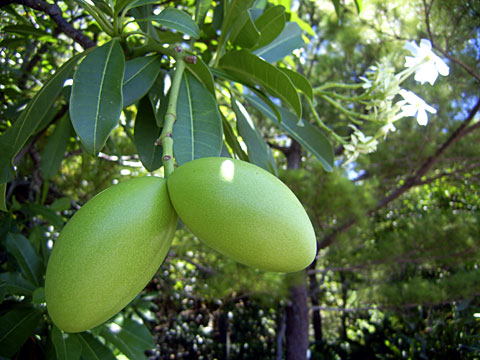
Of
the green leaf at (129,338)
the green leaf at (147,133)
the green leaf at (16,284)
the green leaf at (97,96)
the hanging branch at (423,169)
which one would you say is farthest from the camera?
the hanging branch at (423,169)

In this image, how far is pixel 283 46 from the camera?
1.08 m

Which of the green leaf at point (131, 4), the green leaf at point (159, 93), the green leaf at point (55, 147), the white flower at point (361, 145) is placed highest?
the green leaf at point (131, 4)

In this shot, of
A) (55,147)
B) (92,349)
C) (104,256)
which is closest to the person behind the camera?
(104,256)

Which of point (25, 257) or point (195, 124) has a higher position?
point (195, 124)

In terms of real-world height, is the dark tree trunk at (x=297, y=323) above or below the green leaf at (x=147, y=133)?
below

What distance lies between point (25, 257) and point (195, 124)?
818mm

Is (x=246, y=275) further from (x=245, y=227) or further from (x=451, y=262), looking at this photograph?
(x=245, y=227)

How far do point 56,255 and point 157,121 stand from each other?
0.36 meters

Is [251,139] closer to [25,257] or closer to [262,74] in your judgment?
[262,74]

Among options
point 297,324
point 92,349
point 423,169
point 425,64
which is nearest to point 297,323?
point 297,324

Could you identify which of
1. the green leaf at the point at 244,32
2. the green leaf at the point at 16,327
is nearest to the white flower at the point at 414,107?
the green leaf at the point at 244,32

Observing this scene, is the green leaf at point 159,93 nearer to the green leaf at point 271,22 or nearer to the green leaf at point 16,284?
the green leaf at point 271,22

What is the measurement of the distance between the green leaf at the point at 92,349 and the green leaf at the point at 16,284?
0.19 metres

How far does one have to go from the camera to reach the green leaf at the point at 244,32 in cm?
78
